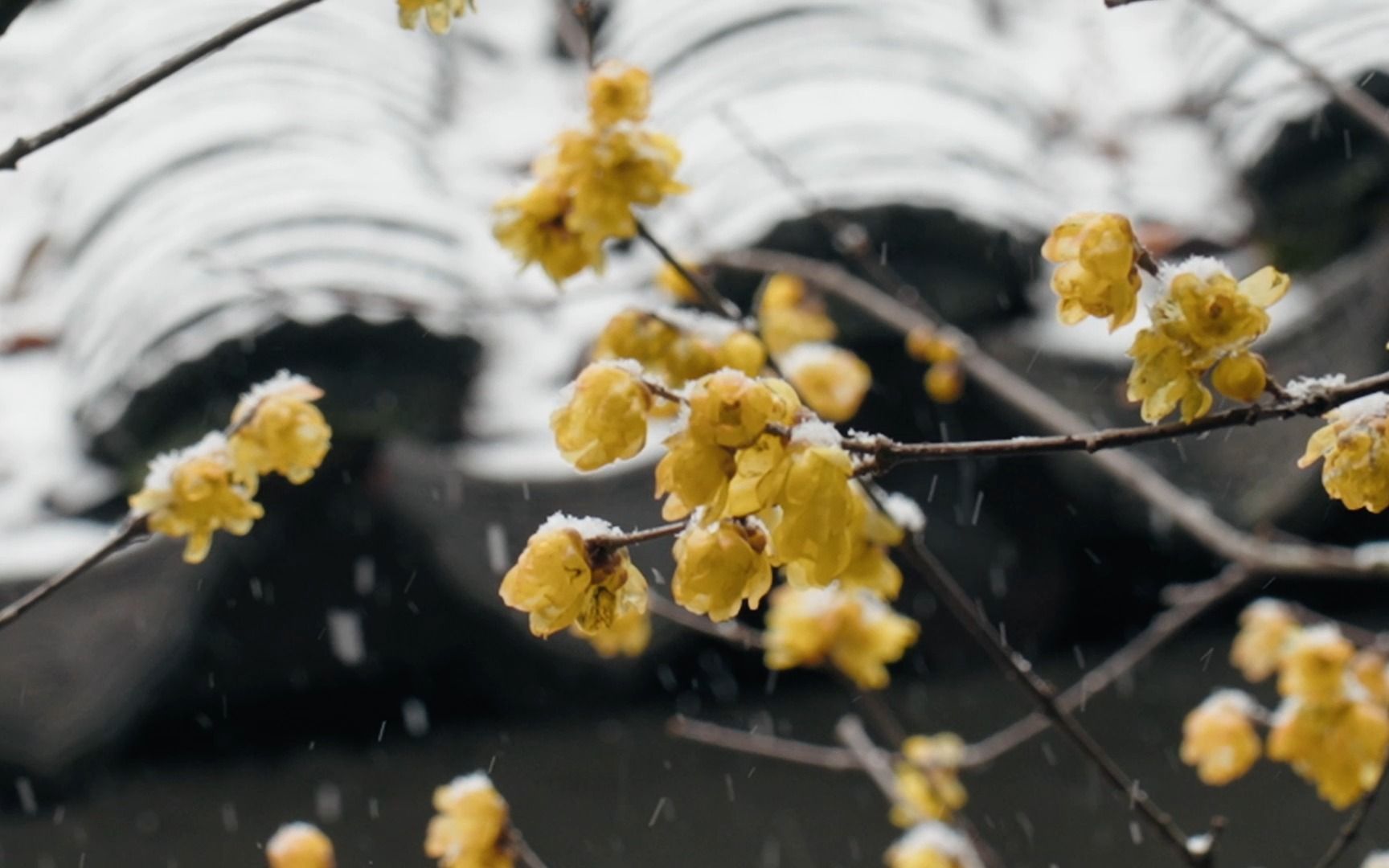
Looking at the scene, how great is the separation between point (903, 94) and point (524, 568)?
1766 millimetres

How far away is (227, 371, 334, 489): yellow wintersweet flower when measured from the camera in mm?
998

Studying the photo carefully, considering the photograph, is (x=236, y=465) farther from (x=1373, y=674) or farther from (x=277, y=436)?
(x=1373, y=674)

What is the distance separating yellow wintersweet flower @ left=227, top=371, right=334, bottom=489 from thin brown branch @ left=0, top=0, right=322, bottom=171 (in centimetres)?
30

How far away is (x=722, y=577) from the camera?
0.62 meters

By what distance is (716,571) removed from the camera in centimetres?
62

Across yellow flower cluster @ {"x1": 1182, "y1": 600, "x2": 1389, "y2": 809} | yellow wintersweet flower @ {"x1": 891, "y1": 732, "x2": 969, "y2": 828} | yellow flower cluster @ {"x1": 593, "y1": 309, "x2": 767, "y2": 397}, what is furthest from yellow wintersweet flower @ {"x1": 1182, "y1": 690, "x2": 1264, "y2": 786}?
yellow flower cluster @ {"x1": 593, "y1": 309, "x2": 767, "y2": 397}

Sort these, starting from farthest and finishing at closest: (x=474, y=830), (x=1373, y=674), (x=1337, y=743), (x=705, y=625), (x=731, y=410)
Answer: (x=705, y=625), (x=1373, y=674), (x=1337, y=743), (x=474, y=830), (x=731, y=410)

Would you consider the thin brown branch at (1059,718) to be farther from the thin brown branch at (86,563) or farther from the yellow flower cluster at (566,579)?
the thin brown branch at (86,563)

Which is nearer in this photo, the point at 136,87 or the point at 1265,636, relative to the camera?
the point at 136,87

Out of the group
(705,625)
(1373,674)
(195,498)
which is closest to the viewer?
(195,498)

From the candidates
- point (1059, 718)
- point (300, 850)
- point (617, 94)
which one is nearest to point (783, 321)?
point (617, 94)

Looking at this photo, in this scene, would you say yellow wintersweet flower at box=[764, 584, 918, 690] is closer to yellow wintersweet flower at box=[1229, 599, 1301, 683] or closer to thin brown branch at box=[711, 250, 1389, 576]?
thin brown branch at box=[711, 250, 1389, 576]

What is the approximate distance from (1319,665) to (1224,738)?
205 mm

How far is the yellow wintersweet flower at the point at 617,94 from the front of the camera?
1002 mm
